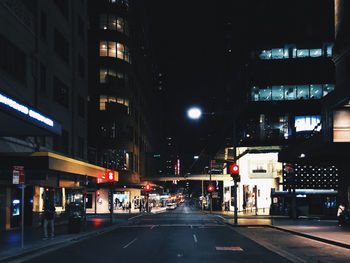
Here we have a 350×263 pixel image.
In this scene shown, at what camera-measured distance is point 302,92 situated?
62156 mm

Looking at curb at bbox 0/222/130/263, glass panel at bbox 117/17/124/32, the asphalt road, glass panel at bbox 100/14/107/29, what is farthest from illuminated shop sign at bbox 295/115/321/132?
the asphalt road

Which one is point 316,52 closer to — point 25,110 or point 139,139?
point 139,139

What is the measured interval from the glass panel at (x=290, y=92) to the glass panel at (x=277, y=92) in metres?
0.59

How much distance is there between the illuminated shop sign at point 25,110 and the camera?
15199mm

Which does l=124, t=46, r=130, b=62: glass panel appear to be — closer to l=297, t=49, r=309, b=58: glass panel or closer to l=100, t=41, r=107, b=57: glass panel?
l=100, t=41, r=107, b=57: glass panel

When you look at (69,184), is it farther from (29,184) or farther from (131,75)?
(131,75)

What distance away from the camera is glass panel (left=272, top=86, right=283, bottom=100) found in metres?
62.2

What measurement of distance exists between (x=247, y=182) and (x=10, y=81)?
1848 inches

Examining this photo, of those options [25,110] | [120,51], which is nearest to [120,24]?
[120,51]

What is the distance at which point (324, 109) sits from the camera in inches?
1008

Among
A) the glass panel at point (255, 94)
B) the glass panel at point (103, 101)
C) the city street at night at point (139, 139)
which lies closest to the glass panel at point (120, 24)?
the city street at night at point (139, 139)

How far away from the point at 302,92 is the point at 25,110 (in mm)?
51477

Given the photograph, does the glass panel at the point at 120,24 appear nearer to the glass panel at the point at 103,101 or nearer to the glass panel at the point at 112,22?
the glass panel at the point at 112,22

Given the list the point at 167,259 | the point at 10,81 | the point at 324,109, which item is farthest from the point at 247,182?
the point at 167,259
